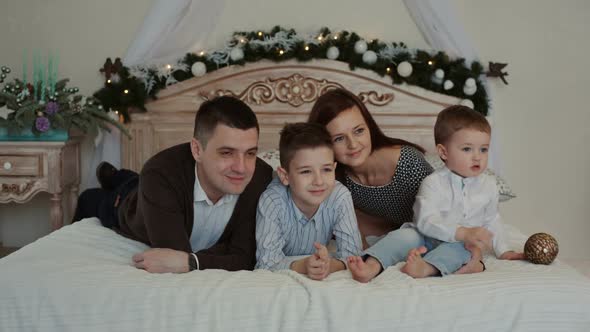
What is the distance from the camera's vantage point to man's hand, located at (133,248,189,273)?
2023mm

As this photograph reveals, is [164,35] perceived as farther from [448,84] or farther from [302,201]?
[302,201]

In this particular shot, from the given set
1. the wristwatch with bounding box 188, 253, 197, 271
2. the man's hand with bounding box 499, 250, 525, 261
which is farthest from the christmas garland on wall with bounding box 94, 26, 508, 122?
the wristwatch with bounding box 188, 253, 197, 271

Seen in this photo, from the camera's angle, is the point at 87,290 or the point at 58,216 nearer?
the point at 87,290

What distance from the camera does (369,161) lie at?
2.61 metres

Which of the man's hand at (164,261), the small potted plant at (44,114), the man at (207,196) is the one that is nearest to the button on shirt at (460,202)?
the man at (207,196)

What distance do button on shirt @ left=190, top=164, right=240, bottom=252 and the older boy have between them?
4.6 inches

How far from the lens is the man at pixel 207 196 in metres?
2.16

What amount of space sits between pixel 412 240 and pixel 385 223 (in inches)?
20.4

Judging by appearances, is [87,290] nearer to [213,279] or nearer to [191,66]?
[213,279]

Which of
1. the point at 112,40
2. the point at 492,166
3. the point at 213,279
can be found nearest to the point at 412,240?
the point at 213,279

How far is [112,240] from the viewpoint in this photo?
8.07 ft

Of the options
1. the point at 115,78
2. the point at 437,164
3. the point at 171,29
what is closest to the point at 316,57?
the point at 171,29

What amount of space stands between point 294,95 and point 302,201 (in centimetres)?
159

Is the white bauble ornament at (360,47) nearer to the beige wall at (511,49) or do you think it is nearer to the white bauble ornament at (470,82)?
the beige wall at (511,49)
